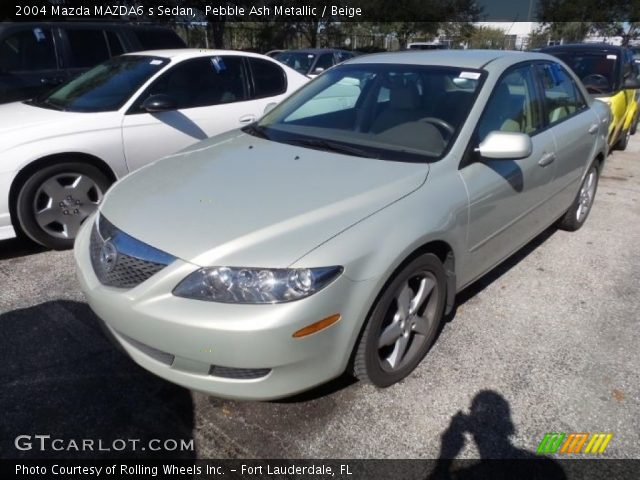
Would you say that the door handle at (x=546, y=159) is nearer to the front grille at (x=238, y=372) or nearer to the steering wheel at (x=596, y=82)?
the front grille at (x=238, y=372)

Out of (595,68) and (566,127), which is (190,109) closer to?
(566,127)

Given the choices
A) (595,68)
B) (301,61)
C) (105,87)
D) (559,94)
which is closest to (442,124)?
(559,94)

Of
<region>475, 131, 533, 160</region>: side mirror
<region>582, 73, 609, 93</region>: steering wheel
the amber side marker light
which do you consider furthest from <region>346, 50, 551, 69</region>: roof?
<region>582, 73, 609, 93</region>: steering wheel

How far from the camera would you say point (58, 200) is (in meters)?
4.00

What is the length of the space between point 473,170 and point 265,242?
1.34 m

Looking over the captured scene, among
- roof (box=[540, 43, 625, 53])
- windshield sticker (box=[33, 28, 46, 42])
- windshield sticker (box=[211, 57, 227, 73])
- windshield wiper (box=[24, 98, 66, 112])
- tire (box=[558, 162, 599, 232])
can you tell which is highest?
windshield sticker (box=[33, 28, 46, 42])

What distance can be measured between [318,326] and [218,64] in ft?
12.8

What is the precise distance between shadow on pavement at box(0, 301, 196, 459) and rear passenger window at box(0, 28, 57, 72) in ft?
13.8

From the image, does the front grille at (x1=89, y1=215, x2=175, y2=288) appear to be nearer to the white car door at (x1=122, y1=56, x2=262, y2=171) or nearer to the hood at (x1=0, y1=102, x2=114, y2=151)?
the hood at (x1=0, y1=102, x2=114, y2=151)

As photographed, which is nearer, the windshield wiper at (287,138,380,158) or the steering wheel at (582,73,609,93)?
the windshield wiper at (287,138,380,158)

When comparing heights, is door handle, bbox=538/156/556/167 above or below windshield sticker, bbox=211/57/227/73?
below

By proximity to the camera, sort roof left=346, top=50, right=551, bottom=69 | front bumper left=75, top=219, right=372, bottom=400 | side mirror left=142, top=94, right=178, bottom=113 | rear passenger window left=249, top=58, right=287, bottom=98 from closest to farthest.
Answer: front bumper left=75, top=219, right=372, bottom=400, roof left=346, top=50, right=551, bottom=69, side mirror left=142, top=94, right=178, bottom=113, rear passenger window left=249, top=58, right=287, bottom=98

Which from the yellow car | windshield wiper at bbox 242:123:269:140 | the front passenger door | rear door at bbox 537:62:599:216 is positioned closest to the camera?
the front passenger door

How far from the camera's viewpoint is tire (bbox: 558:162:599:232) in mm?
4480
